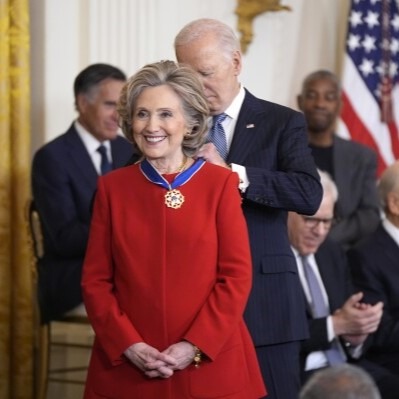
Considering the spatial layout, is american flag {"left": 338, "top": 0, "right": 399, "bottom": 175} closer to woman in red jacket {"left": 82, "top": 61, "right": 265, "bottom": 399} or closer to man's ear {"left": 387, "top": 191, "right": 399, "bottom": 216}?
man's ear {"left": 387, "top": 191, "right": 399, "bottom": 216}

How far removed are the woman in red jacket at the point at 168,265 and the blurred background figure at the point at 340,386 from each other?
1.05m

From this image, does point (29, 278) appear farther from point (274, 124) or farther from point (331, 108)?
point (274, 124)

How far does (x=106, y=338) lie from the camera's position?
3.26 meters

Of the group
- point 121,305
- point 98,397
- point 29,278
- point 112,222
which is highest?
point 112,222

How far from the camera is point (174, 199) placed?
128 inches

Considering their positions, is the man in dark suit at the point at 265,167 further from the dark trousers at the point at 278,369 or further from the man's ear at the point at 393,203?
the man's ear at the point at 393,203

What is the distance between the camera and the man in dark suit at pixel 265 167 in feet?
11.7

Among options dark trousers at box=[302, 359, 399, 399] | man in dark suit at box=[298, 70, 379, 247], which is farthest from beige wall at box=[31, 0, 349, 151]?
dark trousers at box=[302, 359, 399, 399]

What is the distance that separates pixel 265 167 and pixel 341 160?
2.86m

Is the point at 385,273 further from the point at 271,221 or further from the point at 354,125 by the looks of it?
the point at 354,125

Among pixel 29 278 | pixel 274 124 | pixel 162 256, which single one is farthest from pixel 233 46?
pixel 29 278

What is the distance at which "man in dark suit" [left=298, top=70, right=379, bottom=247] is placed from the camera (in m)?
6.23

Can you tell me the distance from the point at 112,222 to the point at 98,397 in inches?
19.8

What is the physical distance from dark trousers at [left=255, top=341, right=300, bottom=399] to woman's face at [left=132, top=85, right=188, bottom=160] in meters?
0.77
